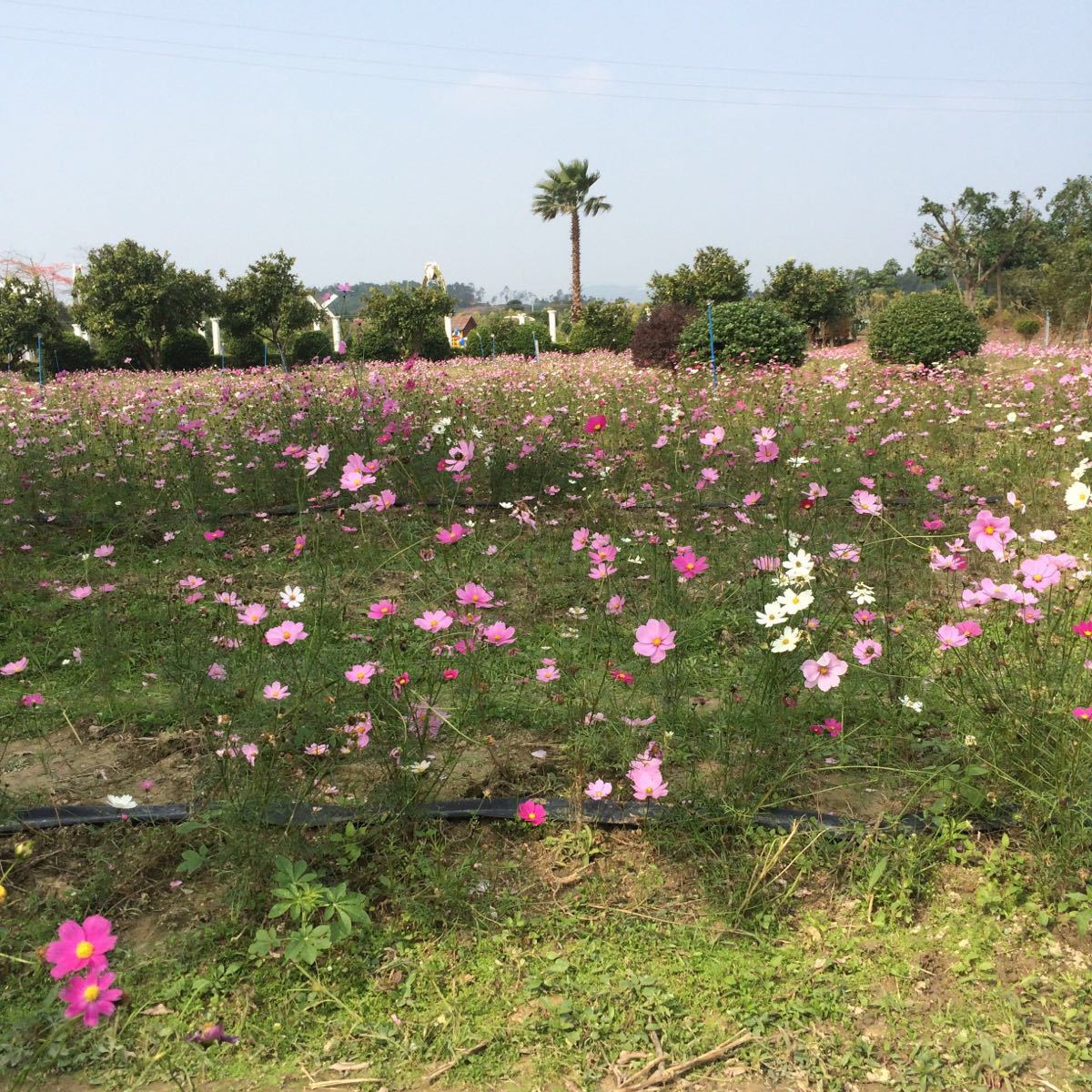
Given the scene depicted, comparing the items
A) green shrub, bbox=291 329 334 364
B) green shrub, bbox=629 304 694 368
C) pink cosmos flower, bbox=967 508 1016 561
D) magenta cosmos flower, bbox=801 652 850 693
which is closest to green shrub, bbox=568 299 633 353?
green shrub, bbox=291 329 334 364

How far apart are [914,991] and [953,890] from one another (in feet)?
1.02

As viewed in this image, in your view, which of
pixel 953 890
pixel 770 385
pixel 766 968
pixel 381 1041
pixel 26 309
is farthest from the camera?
pixel 26 309

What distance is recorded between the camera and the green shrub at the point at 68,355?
61.0 ft

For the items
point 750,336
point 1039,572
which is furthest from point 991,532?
point 750,336

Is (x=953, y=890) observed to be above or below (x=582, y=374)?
below

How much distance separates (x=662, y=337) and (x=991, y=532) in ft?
35.4

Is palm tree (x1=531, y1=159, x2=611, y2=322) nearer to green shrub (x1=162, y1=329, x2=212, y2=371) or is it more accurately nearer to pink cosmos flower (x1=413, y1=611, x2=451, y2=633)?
green shrub (x1=162, y1=329, x2=212, y2=371)

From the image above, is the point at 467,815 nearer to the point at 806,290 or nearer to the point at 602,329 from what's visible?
the point at 602,329

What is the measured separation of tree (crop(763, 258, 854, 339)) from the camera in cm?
2428

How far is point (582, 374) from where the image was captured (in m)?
9.67

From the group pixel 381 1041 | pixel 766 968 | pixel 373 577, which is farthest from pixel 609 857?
pixel 373 577

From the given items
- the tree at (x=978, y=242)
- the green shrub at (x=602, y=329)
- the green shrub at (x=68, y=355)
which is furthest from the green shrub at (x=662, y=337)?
the tree at (x=978, y=242)

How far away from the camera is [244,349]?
21.8 m

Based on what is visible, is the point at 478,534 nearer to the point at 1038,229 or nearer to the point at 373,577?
the point at 373,577
